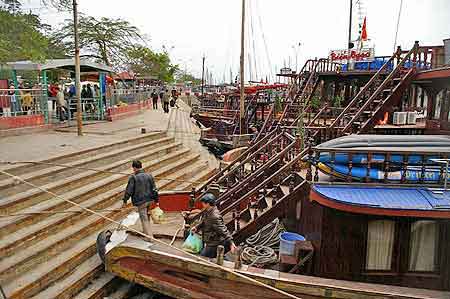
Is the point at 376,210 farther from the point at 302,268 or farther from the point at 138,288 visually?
the point at 138,288

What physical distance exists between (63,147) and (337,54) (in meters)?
12.5

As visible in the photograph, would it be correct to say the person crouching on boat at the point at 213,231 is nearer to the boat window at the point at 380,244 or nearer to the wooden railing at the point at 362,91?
the boat window at the point at 380,244

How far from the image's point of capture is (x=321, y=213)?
5.79 meters

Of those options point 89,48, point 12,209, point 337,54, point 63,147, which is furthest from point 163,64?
point 12,209

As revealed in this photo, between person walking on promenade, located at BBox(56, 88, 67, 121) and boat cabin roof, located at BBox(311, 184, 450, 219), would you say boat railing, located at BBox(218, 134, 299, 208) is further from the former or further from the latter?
person walking on promenade, located at BBox(56, 88, 67, 121)

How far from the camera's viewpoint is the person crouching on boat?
590 centimetres

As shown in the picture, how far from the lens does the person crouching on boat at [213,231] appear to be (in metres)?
5.90

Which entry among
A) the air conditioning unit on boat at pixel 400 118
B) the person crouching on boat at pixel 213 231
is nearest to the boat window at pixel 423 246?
the person crouching on boat at pixel 213 231

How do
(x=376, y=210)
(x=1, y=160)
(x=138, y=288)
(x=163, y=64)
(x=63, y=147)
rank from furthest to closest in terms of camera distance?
(x=163, y=64) < (x=63, y=147) < (x=1, y=160) < (x=138, y=288) < (x=376, y=210)

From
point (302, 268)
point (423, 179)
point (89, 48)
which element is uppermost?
point (89, 48)

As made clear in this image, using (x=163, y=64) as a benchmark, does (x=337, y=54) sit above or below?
below

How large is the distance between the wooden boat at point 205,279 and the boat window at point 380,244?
48 centimetres

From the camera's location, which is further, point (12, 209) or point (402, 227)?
point (12, 209)

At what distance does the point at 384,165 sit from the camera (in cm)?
584
